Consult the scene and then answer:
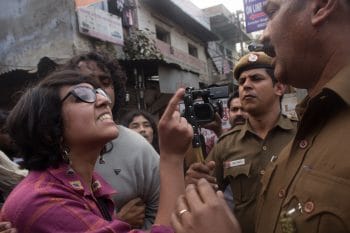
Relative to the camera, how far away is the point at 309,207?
46.0 inches

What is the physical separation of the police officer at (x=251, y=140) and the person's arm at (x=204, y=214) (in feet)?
5.88

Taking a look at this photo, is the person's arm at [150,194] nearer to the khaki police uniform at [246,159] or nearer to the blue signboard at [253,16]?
the khaki police uniform at [246,159]

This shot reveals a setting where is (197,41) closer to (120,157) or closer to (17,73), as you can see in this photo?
(17,73)

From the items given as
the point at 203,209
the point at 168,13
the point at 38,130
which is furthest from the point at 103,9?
the point at 203,209

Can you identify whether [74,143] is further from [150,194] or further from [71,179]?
[150,194]

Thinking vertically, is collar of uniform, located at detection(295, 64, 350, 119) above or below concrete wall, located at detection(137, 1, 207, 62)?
below

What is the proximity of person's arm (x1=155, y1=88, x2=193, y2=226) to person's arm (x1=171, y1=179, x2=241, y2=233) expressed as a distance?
27.5 inches

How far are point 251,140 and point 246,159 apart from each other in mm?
200

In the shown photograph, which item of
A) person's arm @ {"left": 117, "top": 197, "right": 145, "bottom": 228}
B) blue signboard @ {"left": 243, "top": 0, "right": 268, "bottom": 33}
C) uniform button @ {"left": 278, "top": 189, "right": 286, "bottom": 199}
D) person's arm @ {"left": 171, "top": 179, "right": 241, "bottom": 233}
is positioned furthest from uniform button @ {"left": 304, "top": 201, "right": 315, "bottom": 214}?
blue signboard @ {"left": 243, "top": 0, "right": 268, "bottom": 33}

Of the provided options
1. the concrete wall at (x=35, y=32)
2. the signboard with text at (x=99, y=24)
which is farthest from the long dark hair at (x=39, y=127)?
the signboard with text at (x=99, y=24)

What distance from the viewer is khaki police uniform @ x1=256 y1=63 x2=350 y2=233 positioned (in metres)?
1.12

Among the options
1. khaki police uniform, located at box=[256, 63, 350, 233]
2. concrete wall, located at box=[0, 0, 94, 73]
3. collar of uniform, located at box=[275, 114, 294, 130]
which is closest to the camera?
khaki police uniform, located at box=[256, 63, 350, 233]

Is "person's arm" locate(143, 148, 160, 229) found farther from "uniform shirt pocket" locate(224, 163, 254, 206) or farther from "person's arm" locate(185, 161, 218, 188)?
"uniform shirt pocket" locate(224, 163, 254, 206)

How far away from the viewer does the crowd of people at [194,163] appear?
116 centimetres
